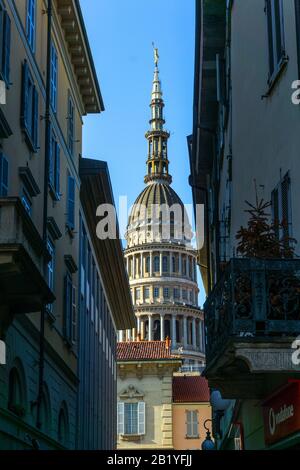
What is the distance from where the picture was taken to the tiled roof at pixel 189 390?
74250 millimetres

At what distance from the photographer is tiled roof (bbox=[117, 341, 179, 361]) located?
72631mm

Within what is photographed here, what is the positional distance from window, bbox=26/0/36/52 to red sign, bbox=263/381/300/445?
37.4 ft

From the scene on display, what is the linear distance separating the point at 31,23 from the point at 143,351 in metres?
54.8

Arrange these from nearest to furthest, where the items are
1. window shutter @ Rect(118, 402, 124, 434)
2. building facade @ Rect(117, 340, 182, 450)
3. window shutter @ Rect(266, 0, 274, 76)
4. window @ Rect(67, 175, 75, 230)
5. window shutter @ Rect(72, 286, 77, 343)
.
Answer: window shutter @ Rect(266, 0, 274, 76) → window @ Rect(67, 175, 75, 230) → window shutter @ Rect(72, 286, 77, 343) → building facade @ Rect(117, 340, 182, 450) → window shutter @ Rect(118, 402, 124, 434)

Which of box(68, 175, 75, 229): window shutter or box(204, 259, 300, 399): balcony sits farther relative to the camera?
box(68, 175, 75, 229): window shutter

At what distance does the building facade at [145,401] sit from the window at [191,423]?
162cm

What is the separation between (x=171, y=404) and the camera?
71.8 metres

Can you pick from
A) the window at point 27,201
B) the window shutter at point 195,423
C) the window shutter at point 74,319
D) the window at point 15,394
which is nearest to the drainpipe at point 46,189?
the window at point 27,201

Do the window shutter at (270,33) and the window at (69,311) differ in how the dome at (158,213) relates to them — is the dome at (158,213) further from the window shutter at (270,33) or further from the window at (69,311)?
the window shutter at (270,33)

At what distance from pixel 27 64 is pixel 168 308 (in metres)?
113

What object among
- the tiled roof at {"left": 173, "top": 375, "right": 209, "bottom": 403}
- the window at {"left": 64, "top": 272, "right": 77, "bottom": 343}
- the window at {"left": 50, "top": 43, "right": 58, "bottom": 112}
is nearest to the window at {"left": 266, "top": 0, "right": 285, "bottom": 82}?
the window at {"left": 50, "top": 43, "right": 58, "bottom": 112}

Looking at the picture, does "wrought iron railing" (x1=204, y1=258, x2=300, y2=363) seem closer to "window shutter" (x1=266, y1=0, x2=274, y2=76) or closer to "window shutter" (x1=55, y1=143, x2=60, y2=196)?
"window shutter" (x1=266, y1=0, x2=274, y2=76)

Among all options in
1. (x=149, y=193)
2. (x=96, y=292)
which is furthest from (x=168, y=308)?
(x=96, y=292)

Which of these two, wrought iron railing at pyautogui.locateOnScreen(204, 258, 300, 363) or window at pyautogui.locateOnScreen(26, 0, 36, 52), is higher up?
window at pyautogui.locateOnScreen(26, 0, 36, 52)
